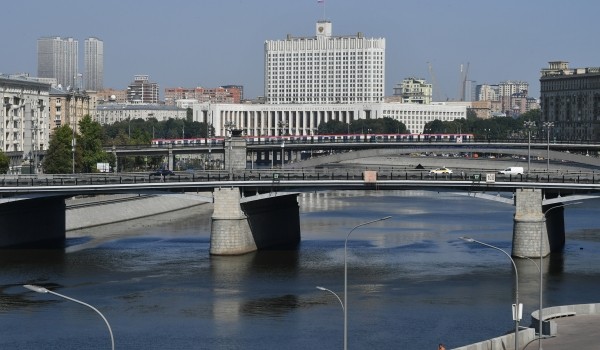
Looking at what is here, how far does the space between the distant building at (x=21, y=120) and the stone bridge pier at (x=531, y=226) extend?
271 ft

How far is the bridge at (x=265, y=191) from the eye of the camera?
98250 millimetres

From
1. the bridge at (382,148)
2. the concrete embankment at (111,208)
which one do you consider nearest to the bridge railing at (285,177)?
the concrete embankment at (111,208)

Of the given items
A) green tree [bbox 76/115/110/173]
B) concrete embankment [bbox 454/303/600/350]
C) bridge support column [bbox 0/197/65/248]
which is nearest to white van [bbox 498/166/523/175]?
bridge support column [bbox 0/197/65/248]

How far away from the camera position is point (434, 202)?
163 m

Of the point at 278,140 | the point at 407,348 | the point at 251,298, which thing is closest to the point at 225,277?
the point at 251,298

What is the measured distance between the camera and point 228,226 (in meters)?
98.9

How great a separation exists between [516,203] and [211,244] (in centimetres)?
2103

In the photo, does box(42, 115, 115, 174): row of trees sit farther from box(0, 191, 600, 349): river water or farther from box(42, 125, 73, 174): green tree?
box(0, 191, 600, 349): river water

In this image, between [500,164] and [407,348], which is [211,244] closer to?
[407,348]

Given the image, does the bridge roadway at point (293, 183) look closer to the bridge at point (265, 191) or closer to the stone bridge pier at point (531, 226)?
the bridge at point (265, 191)

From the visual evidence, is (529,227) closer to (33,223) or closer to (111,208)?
(33,223)

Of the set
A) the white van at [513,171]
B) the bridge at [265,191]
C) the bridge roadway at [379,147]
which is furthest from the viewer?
the bridge roadway at [379,147]

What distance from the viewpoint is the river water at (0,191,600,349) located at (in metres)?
67.4

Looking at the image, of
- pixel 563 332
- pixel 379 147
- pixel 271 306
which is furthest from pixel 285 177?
pixel 379 147
